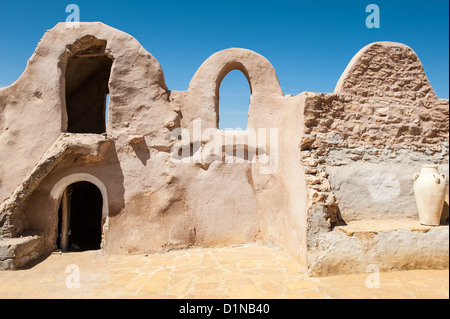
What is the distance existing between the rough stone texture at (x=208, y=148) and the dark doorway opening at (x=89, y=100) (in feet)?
6.43

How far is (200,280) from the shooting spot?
5.02m

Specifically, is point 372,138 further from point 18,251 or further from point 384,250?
point 18,251

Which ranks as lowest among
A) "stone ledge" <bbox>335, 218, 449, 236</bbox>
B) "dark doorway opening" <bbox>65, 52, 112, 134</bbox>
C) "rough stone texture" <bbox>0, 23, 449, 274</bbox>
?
"stone ledge" <bbox>335, 218, 449, 236</bbox>

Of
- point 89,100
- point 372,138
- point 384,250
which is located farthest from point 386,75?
point 89,100

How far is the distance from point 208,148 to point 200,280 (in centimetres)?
301

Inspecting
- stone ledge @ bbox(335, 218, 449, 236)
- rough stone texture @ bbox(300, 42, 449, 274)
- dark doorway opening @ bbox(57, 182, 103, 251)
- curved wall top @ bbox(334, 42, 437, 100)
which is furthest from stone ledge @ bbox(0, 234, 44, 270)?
curved wall top @ bbox(334, 42, 437, 100)

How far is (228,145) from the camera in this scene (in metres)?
7.08

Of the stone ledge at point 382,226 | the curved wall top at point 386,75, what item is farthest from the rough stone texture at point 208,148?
the stone ledge at point 382,226

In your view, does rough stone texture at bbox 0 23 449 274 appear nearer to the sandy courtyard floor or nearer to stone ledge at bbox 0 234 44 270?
stone ledge at bbox 0 234 44 270

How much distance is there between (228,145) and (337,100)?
8.25 feet

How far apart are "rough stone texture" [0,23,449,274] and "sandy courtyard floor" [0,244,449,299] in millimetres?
566

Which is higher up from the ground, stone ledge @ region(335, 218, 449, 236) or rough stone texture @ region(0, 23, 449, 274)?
rough stone texture @ region(0, 23, 449, 274)

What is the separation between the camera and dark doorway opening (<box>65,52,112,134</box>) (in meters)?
9.45

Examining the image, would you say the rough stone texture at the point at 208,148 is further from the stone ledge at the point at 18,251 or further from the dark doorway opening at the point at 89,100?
the dark doorway opening at the point at 89,100
